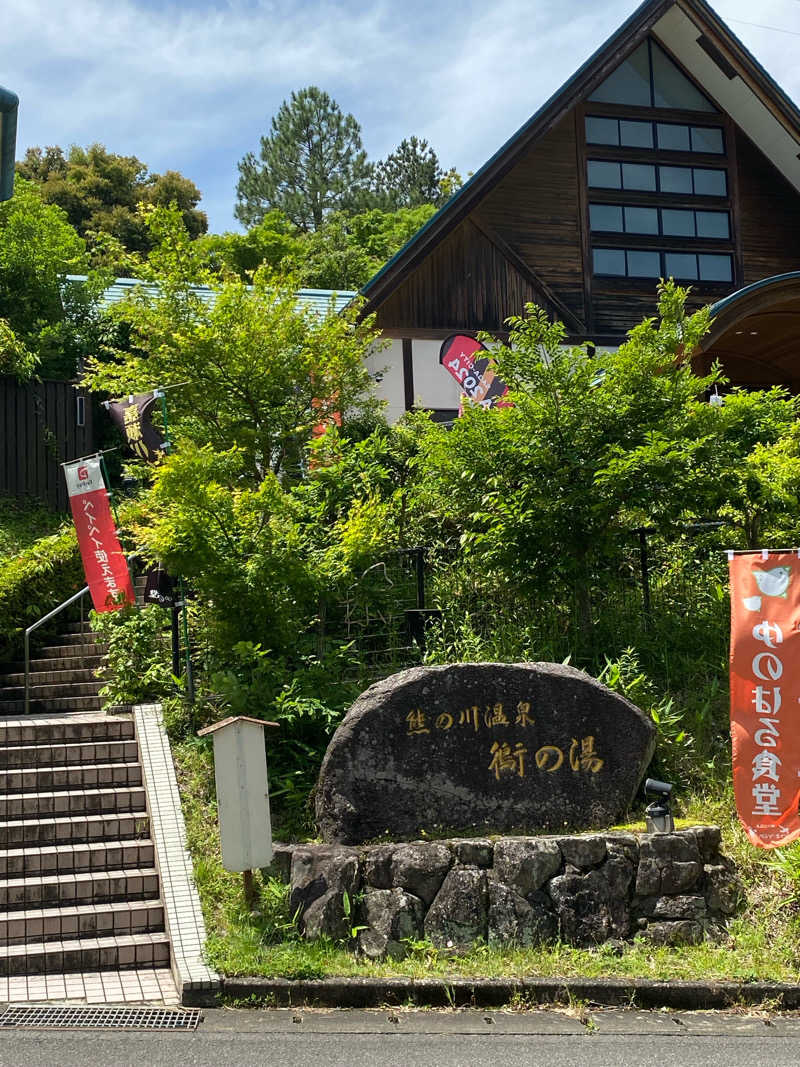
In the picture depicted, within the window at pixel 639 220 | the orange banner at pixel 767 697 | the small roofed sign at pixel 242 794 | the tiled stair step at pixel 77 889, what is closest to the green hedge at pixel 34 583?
the tiled stair step at pixel 77 889

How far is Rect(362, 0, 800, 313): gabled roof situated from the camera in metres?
17.2

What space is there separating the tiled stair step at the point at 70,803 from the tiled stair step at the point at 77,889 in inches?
27.9

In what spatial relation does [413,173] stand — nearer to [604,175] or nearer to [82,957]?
[604,175]

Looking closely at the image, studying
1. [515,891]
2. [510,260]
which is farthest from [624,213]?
[515,891]

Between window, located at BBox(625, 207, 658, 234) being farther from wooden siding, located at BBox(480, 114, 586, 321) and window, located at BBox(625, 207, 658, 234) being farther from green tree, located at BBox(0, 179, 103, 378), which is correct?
green tree, located at BBox(0, 179, 103, 378)

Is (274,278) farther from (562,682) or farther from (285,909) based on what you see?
(285,909)

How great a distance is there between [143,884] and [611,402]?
5.89 meters

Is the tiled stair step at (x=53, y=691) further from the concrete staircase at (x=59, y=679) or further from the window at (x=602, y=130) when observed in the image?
the window at (x=602, y=130)

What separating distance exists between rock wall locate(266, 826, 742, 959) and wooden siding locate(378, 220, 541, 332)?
39.9 ft

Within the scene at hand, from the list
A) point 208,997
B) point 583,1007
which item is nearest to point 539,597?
point 583,1007

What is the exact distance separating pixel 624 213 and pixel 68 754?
598 inches

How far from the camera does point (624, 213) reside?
63.6ft

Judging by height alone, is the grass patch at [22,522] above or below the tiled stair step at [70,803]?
above

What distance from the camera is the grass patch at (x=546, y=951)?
6477 mm
